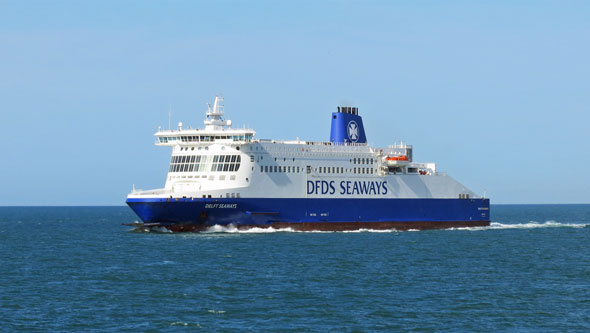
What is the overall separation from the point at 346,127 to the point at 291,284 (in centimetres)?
3184

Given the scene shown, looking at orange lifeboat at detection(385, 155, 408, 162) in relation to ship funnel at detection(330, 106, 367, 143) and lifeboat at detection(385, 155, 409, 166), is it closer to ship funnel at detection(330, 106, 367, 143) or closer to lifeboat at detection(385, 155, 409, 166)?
lifeboat at detection(385, 155, 409, 166)

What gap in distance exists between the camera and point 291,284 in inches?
1300

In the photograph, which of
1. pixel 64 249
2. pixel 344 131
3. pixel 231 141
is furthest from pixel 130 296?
pixel 344 131

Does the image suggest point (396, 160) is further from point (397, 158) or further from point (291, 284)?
point (291, 284)

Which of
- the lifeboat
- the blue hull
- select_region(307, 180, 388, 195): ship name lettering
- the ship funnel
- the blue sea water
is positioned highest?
the ship funnel

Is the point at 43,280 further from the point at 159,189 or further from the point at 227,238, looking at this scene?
the point at 159,189

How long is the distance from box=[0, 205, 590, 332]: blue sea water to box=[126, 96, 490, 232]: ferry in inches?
73.6

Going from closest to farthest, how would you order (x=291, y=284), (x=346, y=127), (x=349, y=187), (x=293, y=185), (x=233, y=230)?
(x=291, y=284) < (x=233, y=230) < (x=293, y=185) < (x=349, y=187) < (x=346, y=127)

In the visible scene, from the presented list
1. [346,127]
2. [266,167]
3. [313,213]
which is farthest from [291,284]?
[346,127]

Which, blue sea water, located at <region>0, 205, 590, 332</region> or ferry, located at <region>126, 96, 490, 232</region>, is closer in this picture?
blue sea water, located at <region>0, 205, 590, 332</region>

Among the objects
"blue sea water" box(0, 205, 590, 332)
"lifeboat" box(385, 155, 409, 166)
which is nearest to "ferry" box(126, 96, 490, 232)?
"lifeboat" box(385, 155, 409, 166)

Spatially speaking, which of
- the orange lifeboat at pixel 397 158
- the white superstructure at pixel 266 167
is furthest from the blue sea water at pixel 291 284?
the orange lifeboat at pixel 397 158

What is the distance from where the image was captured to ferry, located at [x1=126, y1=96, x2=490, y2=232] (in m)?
52.9

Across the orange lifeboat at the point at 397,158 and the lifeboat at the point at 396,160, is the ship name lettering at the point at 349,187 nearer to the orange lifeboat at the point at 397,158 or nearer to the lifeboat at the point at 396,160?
the lifeboat at the point at 396,160
